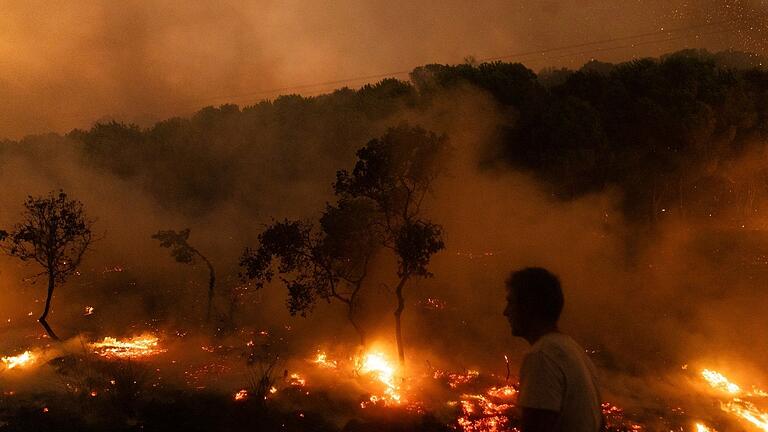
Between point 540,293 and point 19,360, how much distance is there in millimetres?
11478

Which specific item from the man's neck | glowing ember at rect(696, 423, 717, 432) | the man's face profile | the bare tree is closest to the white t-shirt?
the man's neck

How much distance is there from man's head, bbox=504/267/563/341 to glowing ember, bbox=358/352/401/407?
688cm

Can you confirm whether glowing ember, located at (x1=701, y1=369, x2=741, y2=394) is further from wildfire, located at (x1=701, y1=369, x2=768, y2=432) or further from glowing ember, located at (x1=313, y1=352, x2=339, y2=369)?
glowing ember, located at (x1=313, y1=352, x2=339, y2=369)

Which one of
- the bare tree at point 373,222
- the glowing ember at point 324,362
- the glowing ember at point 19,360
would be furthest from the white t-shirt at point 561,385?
the glowing ember at point 19,360

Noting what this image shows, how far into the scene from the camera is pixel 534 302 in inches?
96.7

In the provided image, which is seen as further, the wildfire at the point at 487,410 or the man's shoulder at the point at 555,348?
the wildfire at the point at 487,410

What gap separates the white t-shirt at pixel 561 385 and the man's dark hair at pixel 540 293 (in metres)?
0.19

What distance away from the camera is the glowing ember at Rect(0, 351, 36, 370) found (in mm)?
10055

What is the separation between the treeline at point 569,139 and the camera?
18.0m

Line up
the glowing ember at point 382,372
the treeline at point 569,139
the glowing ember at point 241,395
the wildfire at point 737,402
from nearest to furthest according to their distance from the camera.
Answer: the wildfire at point 737,402
the glowing ember at point 241,395
the glowing ember at point 382,372
the treeline at point 569,139

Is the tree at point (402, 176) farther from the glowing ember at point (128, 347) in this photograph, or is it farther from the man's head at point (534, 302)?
the man's head at point (534, 302)

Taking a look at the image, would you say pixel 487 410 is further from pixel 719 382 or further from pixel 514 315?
pixel 514 315

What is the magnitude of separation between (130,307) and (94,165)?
1241 cm

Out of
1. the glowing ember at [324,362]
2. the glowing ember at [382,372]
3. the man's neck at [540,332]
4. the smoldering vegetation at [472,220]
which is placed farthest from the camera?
the smoldering vegetation at [472,220]
